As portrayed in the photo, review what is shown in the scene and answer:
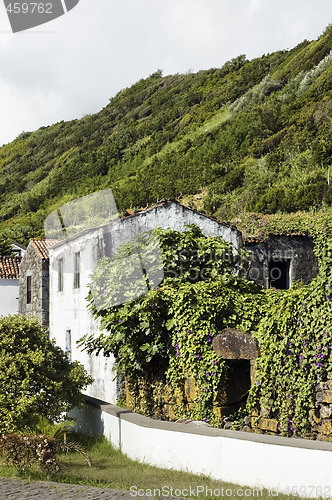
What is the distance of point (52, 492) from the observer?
23.4 feet

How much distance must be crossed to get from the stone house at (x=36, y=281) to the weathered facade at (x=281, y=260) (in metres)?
8.14

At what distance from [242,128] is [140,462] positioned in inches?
2124

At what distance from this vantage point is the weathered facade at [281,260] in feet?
62.0

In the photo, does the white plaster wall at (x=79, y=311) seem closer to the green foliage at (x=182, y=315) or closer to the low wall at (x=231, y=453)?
the green foliage at (x=182, y=315)

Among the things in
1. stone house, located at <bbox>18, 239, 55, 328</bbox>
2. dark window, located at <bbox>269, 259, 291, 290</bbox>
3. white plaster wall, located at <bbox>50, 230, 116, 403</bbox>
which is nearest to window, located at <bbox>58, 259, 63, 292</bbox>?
white plaster wall, located at <bbox>50, 230, 116, 403</bbox>

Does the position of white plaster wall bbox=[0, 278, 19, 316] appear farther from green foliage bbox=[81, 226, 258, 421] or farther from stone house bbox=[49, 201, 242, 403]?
green foliage bbox=[81, 226, 258, 421]

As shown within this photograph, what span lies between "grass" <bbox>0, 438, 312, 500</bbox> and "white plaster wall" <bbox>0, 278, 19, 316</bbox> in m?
21.3

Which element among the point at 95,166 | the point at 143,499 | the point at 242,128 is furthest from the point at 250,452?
the point at 95,166

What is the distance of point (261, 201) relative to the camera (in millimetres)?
36938

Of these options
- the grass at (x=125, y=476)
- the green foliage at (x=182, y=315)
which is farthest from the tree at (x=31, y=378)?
the green foliage at (x=182, y=315)

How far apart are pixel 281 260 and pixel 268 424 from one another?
34.0ft

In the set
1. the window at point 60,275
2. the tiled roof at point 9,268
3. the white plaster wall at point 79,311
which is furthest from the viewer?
the tiled roof at point 9,268

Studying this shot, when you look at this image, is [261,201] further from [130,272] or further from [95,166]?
[95,166]

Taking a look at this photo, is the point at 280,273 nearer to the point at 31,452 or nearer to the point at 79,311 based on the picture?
the point at 79,311
